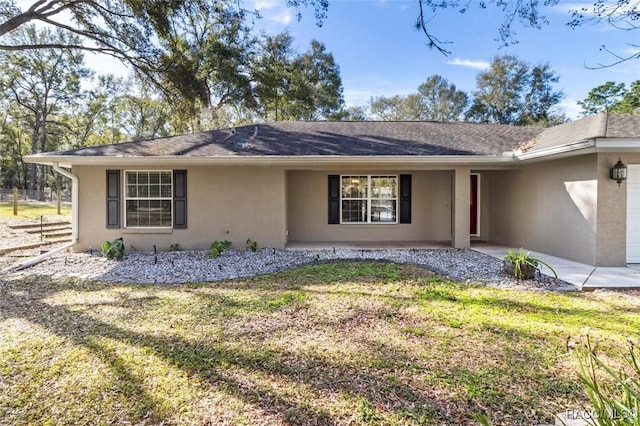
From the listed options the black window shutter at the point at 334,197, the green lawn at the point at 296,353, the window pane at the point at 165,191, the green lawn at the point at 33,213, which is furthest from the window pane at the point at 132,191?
the green lawn at the point at 33,213

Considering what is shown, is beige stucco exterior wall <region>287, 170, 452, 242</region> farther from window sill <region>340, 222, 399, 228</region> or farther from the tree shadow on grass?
the tree shadow on grass

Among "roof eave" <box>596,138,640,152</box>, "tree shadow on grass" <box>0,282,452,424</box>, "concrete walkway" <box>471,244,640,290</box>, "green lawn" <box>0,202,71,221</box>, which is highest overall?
"roof eave" <box>596,138,640,152</box>

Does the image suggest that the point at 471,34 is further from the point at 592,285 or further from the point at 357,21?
the point at 592,285

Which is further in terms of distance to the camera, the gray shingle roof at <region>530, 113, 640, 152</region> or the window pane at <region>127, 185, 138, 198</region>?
the window pane at <region>127, 185, 138, 198</region>

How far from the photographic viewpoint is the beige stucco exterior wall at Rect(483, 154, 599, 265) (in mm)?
7492

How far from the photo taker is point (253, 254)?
9.01 metres

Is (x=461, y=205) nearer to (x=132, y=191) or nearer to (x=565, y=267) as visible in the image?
(x=565, y=267)

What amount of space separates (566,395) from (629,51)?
2741mm

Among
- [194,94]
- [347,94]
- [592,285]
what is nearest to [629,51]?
[592,285]

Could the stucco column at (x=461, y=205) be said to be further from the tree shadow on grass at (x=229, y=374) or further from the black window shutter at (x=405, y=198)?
the tree shadow on grass at (x=229, y=374)

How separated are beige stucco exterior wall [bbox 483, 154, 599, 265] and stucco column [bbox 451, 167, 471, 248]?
5.30ft

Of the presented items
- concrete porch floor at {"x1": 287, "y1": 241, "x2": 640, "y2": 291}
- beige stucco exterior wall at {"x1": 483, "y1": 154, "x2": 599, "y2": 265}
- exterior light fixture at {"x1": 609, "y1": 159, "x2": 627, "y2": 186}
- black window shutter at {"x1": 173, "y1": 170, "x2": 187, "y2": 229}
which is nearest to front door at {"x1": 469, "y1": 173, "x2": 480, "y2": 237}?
beige stucco exterior wall at {"x1": 483, "y1": 154, "x2": 599, "y2": 265}

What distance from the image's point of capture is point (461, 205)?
381 inches

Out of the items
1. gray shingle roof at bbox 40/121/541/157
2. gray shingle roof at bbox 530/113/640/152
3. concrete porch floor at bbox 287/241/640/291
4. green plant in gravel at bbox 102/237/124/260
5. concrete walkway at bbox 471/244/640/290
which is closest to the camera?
concrete walkway at bbox 471/244/640/290
